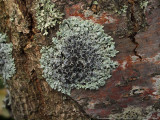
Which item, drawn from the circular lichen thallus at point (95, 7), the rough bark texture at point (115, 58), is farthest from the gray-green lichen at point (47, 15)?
the circular lichen thallus at point (95, 7)

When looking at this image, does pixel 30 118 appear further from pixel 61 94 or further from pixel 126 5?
pixel 126 5

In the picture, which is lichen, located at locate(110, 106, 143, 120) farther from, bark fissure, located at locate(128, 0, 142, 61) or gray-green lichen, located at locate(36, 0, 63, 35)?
gray-green lichen, located at locate(36, 0, 63, 35)

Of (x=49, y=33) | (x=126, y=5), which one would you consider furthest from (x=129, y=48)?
(x=49, y=33)

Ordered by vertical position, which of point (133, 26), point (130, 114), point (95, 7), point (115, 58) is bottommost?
point (130, 114)

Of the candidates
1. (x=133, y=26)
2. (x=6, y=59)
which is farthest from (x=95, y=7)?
(x=6, y=59)

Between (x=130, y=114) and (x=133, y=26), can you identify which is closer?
(x=133, y=26)

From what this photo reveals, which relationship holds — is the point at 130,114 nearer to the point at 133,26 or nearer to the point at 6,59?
the point at 133,26

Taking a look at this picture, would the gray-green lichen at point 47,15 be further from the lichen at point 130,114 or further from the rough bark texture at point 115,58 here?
the lichen at point 130,114
